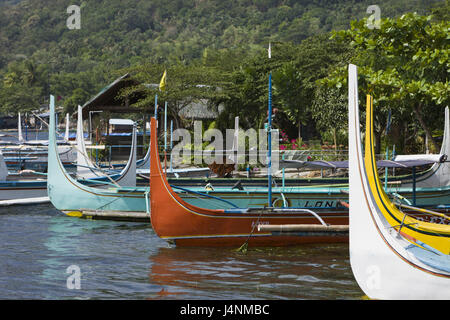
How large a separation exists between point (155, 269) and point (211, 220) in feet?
7.39

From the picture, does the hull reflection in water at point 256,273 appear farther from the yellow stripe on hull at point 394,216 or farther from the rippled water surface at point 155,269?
the yellow stripe on hull at point 394,216

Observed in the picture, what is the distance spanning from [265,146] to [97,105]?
12.6 metres

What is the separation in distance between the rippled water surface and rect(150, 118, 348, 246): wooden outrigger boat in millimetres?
333

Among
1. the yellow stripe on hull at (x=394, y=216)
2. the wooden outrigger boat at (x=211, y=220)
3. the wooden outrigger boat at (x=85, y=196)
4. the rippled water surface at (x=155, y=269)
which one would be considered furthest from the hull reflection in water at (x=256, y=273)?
the wooden outrigger boat at (x=85, y=196)

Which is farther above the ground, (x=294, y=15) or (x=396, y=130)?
(x=294, y=15)

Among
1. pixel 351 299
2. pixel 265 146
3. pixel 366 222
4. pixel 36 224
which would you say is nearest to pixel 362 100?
Result: pixel 265 146

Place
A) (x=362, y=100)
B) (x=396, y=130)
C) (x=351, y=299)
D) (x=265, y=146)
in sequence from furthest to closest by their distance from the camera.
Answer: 1. (x=265, y=146)
2. (x=396, y=130)
3. (x=362, y=100)
4. (x=351, y=299)

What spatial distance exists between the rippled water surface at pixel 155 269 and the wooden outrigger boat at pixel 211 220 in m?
0.33

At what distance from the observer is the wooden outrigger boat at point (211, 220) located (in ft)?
48.0

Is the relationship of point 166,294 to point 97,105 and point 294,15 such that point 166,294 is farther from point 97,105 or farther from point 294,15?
point 294,15

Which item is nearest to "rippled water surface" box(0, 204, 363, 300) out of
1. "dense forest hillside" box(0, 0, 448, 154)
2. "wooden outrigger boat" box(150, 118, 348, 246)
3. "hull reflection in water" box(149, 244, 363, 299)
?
"hull reflection in water" box(149, 244, 363, 299)

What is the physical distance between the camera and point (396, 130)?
32.5 meters

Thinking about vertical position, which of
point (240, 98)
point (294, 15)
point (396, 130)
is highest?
point (294, 15)
